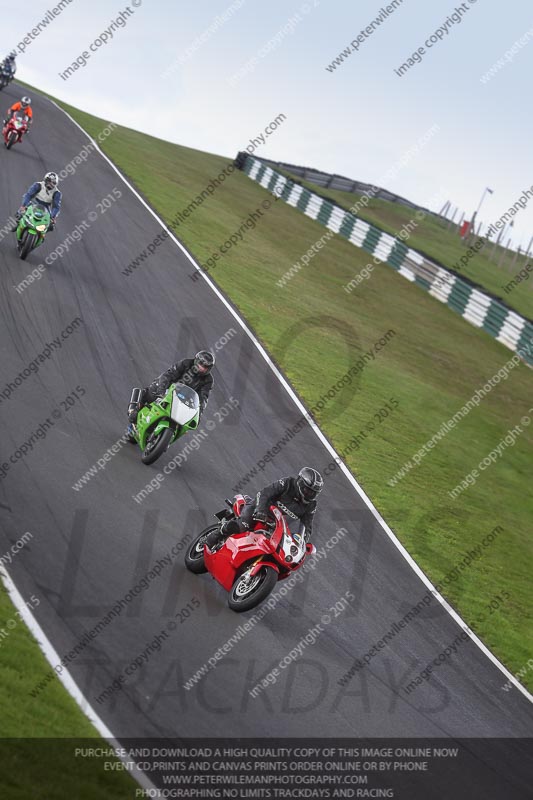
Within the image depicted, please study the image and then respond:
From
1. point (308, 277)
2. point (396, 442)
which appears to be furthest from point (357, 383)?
point (308, 277)

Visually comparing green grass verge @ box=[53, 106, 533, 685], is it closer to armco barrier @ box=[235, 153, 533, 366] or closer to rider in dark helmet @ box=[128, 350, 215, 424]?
armco barrier @ box=[235, 153, 533, 366]

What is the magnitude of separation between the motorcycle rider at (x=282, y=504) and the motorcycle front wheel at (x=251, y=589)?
0.56 meters

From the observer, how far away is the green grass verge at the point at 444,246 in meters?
47.8

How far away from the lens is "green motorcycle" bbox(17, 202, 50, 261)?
2044 cm

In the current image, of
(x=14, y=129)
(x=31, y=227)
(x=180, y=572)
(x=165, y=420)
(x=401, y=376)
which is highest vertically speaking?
(x=401, y=376)

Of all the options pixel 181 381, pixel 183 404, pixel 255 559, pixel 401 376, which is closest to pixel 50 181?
pixel 181 381

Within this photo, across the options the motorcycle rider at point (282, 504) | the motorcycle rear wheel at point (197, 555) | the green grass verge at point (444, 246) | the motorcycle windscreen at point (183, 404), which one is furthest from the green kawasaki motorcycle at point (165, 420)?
the green grass verge at point (444, 246)

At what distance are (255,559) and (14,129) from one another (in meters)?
25.6

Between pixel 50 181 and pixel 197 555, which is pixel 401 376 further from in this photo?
pixel 197 555

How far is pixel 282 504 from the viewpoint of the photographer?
11.4 meters

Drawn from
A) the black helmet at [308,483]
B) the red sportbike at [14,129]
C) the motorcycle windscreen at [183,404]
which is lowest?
the motorcycle windscreen at [183,404]

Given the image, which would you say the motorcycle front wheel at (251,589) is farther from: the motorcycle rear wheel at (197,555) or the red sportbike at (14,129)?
the red sportbike at (14,129)

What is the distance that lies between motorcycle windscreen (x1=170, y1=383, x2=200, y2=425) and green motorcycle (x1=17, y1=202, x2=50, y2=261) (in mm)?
8089
